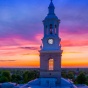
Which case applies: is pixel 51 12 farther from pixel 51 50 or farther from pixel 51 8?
pixel 51 50

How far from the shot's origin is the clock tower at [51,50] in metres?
35.1

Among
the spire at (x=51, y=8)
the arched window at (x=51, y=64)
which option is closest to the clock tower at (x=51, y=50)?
the arched window at (x=51, y=64)

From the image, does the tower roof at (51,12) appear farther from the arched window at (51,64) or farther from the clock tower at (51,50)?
the arched window at (51,64)

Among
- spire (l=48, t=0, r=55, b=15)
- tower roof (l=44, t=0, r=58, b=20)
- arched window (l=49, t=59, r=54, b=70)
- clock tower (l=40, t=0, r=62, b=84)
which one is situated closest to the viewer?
clock tower (l=40, t=0, r=62, b=84)

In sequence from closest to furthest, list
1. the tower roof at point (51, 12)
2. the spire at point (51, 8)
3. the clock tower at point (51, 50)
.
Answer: the clock tower at point (51, 50) → the tower roof at point (51, 12) → the spire at point (51, 8)

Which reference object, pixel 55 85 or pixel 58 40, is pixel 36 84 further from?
pixel 58 40

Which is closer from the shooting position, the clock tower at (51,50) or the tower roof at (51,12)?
the clock tower at (51,50)

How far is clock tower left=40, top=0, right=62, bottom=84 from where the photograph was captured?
35.1 m

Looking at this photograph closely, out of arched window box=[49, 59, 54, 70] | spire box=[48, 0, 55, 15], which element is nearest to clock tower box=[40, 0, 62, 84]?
arched window box=[49, 59, 54, 70]

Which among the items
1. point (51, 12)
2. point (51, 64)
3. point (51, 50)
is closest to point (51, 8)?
point (51, 12)

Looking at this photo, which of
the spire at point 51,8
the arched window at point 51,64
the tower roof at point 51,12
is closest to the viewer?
the arched window at point 51,64

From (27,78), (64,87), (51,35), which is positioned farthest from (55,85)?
(27,78)

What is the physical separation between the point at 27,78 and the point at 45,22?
37.7 metres

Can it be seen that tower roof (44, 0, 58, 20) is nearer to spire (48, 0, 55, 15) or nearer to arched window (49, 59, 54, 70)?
spire (48, 0, 55, 15)
